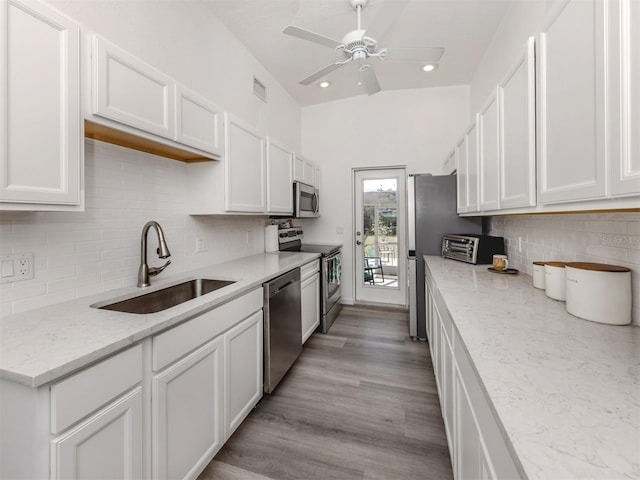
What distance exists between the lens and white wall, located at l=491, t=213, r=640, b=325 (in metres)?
1.15

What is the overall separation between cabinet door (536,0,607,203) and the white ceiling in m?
1.78

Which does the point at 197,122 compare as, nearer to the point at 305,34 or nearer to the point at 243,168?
the point at 243,168

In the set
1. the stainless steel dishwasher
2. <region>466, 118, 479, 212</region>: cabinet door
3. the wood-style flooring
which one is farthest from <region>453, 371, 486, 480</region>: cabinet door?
<region>466, 118, 479, 212</region>: cabinet door

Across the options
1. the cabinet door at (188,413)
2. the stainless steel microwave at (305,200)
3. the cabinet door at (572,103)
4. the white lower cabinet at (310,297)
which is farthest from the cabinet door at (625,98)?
the stainless steel microwave at (305,200)

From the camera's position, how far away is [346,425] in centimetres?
186

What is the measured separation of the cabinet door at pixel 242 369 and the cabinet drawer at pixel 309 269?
85cm

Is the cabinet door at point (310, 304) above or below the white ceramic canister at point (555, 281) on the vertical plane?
below

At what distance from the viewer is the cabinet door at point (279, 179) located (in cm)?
279

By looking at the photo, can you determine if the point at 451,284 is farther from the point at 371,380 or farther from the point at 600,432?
the point at 600,432

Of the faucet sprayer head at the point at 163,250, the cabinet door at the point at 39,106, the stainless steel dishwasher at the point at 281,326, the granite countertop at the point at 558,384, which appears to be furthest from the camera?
the stainless steel dishwasher at the point at 281,326

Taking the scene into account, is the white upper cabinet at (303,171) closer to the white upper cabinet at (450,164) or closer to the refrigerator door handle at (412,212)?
the refrigerator door handle at (412,212)

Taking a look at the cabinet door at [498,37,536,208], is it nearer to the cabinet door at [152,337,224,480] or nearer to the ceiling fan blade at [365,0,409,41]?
the ceiling fan blade at [365,0,409,41]

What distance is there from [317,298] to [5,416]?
2.55m

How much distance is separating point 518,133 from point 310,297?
2240 millimetres
